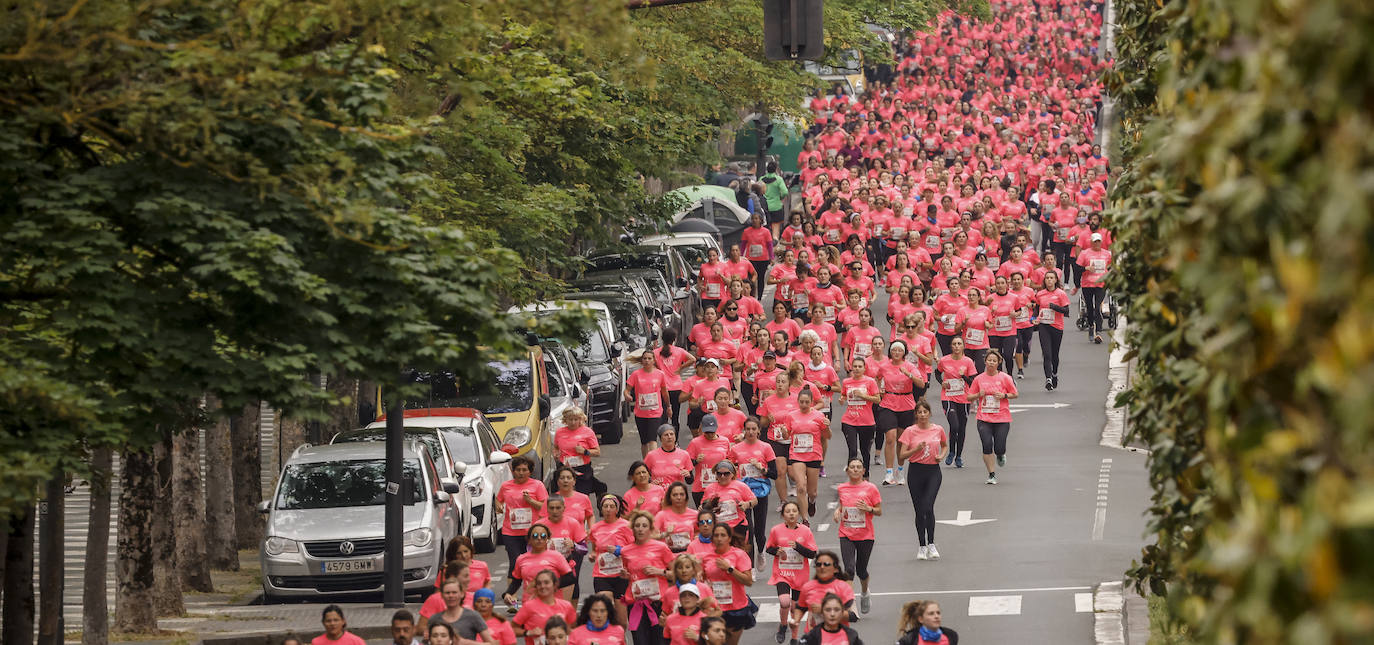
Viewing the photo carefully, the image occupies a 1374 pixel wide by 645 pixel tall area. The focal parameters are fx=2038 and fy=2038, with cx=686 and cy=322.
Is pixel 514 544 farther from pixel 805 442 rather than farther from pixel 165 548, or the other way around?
pixel 805 442

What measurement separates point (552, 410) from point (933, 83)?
36.0 m

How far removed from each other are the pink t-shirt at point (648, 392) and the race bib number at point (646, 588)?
7770mm

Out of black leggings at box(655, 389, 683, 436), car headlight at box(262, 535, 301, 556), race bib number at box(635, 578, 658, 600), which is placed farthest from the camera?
black leggings at box(655, 389, 683, 436)

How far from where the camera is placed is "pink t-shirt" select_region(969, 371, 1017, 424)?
902 inches

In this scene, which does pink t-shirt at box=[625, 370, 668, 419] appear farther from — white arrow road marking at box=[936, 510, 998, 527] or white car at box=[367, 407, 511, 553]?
white arrow road marking at box=[936, 510, 998, 527]

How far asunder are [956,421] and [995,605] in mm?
6225

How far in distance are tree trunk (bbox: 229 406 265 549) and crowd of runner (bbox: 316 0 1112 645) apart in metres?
3.38

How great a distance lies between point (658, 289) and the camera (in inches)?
1307

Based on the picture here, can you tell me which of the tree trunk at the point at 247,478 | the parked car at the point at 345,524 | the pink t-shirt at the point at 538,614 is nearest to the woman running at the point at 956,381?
the parked car at the point at 345,524

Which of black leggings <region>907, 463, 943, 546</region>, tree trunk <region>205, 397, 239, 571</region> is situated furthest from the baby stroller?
tree trunk <region>205, 397, 239, 571</region>

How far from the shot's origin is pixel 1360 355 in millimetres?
3672

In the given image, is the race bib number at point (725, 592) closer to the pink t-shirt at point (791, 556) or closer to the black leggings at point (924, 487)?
the pink t-shirt at point (791, 556)

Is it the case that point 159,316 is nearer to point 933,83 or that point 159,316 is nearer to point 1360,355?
point 1360,355

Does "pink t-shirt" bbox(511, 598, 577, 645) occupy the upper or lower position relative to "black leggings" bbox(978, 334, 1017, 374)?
upper
